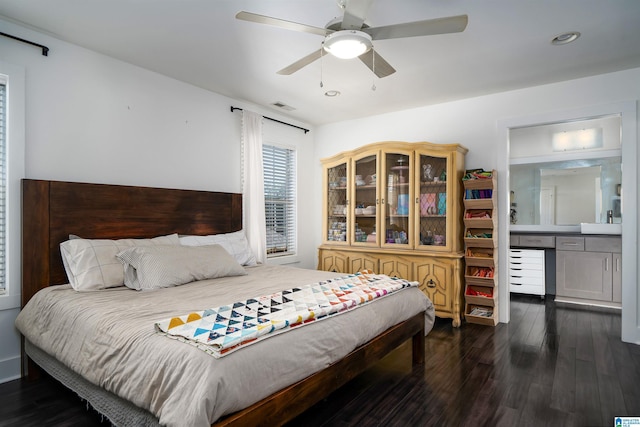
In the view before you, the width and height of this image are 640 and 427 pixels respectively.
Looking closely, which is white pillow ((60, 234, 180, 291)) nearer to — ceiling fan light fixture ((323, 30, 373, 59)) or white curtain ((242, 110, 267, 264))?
white curtain ((242, 110, 267, 264))

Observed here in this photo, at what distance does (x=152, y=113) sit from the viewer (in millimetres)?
3369

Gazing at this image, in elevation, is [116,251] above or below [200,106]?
below

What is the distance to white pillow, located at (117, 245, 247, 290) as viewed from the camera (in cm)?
255

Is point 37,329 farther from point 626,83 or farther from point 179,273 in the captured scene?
point 626,83

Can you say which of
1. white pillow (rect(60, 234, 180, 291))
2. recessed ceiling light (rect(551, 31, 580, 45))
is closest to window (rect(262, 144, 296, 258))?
white pillow (rect(60, 234, 180, 291))

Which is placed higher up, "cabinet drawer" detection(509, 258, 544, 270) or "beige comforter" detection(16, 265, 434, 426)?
"beige comforter" detection(16, 265, 434, 426)

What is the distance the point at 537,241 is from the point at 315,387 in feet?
15.1

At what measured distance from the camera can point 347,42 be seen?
6.50 ft

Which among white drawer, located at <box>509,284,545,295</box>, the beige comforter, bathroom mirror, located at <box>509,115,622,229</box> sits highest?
bathroom mirror, located at <box>509,115,622,229</box>

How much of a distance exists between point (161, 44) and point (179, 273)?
182 cm

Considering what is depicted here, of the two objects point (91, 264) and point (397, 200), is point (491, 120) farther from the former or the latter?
point (91, 264)

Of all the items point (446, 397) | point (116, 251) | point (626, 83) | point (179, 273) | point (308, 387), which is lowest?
point (446, 397)

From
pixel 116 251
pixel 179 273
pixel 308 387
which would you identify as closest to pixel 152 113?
pixel 116 251

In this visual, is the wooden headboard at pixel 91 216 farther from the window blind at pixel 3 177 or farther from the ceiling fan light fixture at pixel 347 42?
the ceiling fan light fixture at pixel 347 42
